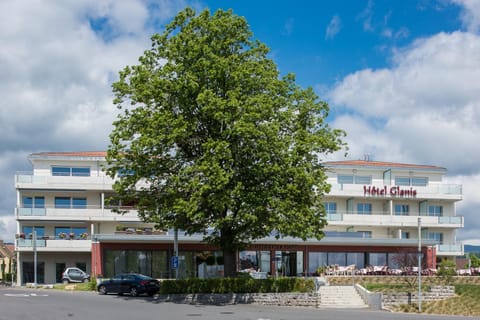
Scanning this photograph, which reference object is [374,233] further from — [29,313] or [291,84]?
[29,313]

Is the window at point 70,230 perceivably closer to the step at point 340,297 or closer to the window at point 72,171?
the window at point 72,171

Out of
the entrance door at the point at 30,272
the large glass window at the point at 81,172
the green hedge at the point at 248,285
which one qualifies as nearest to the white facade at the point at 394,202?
the large glass window at the point at 81,172

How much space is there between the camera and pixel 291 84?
36406 millimetres

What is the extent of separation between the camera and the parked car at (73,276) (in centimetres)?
5188

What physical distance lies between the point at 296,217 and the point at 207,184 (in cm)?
494

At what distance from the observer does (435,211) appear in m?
66.9

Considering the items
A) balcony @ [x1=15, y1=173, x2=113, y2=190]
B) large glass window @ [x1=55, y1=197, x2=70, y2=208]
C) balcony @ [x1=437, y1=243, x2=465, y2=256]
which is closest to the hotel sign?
balcony @ [x1=437, y1=243, x2=465, y2=256]

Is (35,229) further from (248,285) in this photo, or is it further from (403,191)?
(403,191)

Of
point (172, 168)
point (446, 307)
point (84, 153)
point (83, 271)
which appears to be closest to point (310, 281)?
point (446, 307)

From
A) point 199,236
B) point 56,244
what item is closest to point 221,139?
point 199,236

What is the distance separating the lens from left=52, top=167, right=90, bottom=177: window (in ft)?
193

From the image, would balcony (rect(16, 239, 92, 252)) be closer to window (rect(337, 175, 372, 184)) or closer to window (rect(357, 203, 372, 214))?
window (rect(337, 175, 372, 184))

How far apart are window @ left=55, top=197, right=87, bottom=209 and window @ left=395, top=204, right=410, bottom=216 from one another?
29453 mm

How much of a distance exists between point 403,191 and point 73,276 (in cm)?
3163
